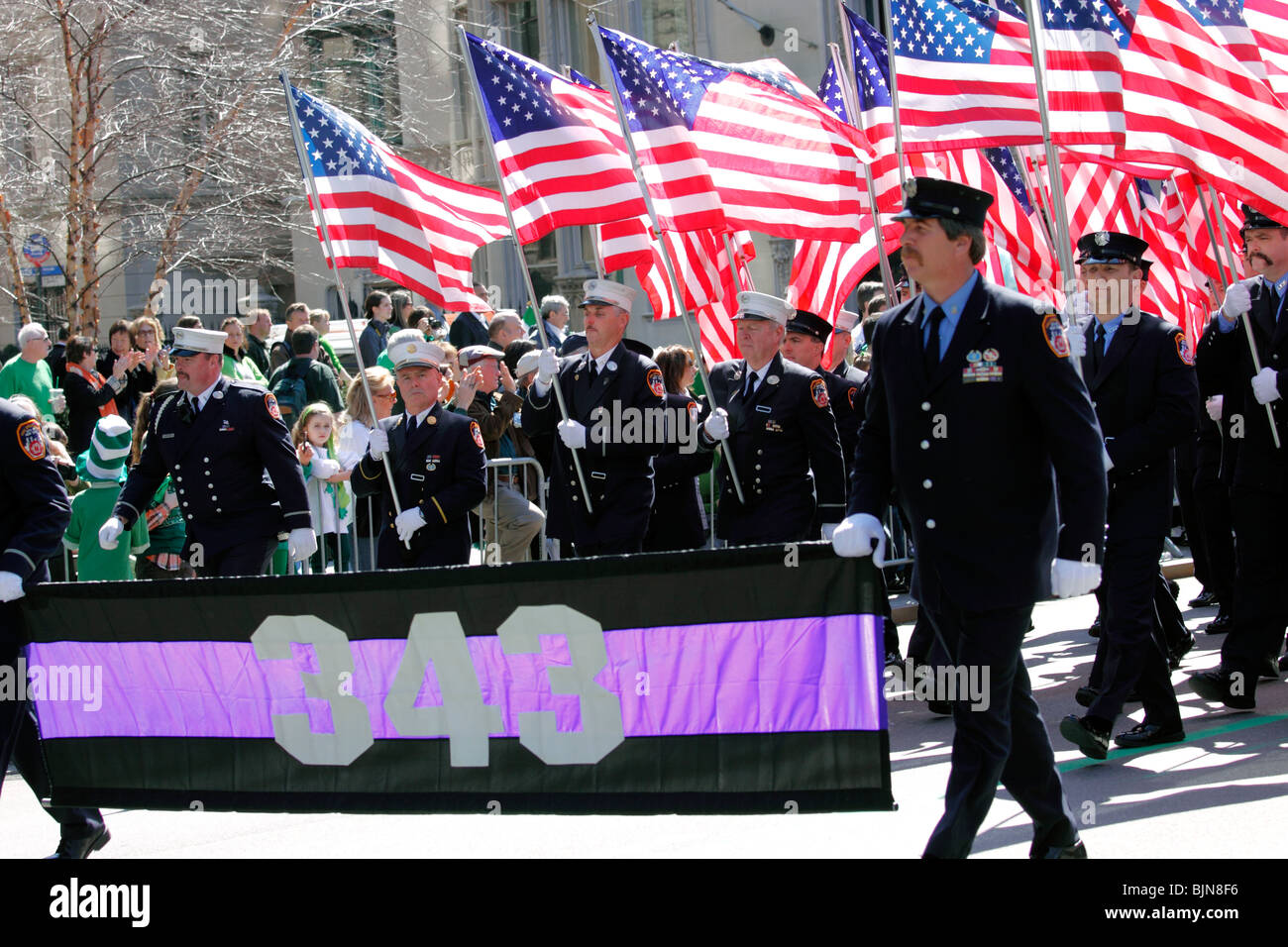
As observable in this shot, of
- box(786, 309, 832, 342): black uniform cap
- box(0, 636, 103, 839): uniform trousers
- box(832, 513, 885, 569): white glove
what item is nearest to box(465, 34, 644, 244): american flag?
box(786, 309, 832, 342): black uniform cap

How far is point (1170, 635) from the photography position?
27.0ft

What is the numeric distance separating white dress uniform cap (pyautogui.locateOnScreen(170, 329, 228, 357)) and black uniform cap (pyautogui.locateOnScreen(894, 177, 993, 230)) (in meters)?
4.09

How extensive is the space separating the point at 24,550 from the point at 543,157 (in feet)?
13.5

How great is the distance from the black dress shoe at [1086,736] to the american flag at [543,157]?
4.03 m

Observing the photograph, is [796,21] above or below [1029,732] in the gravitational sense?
above

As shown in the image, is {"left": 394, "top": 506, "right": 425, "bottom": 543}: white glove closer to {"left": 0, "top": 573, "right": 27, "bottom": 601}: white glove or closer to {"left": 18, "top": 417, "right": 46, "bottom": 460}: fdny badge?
{"left": 18, "top": 417, "right": 46, "bottom": 460}: fdny badge

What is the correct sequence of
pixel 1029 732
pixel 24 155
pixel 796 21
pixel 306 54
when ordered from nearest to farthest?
pixel 1029 732 → pixel 24 155 → pixel 306 54 → pixel 796 21

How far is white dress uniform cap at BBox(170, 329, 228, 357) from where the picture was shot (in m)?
7.71

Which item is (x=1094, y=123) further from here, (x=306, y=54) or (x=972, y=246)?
(x=306, y=54)

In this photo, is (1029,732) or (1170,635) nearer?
(1029,732)

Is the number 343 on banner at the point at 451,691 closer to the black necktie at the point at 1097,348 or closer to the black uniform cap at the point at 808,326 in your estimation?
the black necktie at the point at 1097,348

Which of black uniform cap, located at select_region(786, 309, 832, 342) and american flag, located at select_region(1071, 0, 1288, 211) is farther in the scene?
black uniform cap, located at select_region(786, 309, 832, 342)
